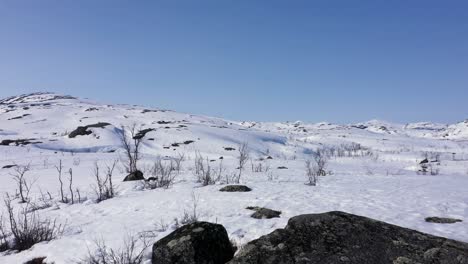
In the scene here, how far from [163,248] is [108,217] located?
377 centimetres

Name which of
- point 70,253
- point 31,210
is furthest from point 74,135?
point 70,253

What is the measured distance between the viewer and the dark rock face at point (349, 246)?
11.1 feet

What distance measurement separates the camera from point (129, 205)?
904 centimetres

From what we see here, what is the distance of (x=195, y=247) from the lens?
4.43m

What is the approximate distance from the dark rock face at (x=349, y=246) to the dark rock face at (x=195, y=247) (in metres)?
0.88

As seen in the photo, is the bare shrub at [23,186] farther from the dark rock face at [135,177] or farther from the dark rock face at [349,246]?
the dark rock face at [349,246]

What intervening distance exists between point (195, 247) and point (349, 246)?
1.77m

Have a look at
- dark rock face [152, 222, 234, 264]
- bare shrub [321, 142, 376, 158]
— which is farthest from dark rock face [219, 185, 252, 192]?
bare shrub [321, 142, 376, 158]

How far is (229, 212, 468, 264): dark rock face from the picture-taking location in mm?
3398

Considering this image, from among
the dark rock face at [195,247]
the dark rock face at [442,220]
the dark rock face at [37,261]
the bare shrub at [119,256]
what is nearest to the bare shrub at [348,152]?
the dark rock face at [442,220]

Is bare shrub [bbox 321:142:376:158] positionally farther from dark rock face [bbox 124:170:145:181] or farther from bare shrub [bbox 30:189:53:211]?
bare shrub [bbox 30:189:53:211]

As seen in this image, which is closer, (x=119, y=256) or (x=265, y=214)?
(x=119, y=256)

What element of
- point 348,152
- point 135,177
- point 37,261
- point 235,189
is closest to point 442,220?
point 235,189

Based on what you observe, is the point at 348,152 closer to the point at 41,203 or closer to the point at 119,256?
the point at 41,203
